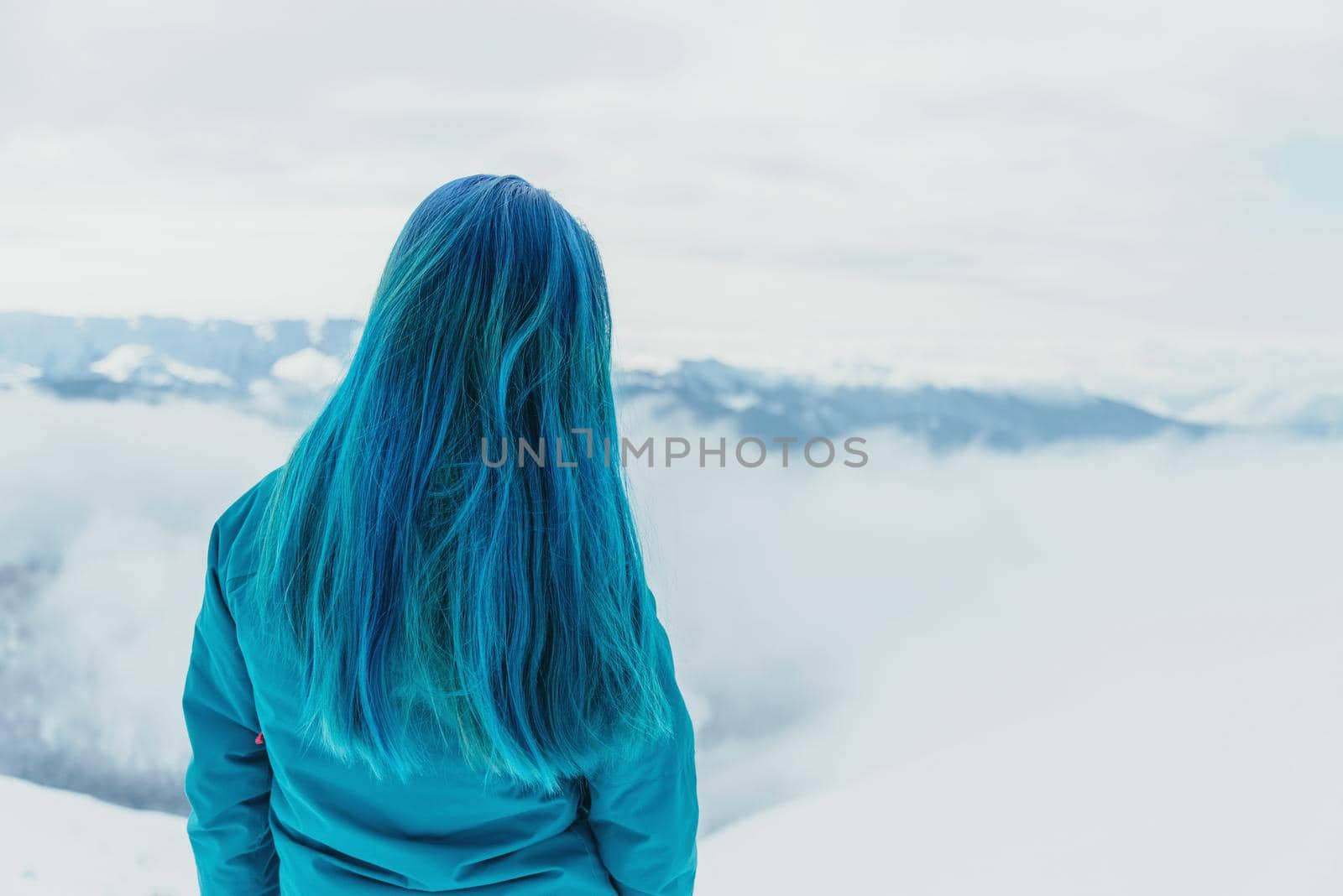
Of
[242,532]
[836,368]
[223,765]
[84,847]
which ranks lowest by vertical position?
[84,847]

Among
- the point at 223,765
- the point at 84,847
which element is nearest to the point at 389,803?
the point at 223,765

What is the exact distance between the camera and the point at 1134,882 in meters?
1.80

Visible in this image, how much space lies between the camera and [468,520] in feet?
1.92

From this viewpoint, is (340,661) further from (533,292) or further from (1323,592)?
(1323,592)

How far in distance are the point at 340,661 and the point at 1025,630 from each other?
2.38m

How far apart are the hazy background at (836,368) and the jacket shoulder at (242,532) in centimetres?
100

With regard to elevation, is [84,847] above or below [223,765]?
below

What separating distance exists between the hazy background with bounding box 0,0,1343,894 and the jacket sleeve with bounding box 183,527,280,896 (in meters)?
1.00

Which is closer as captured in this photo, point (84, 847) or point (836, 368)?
point (84, 847)

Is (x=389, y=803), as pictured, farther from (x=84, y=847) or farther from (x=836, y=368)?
(x=836, y=368)

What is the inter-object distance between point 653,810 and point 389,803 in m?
0.20

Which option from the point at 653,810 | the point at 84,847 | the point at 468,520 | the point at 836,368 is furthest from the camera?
the point at 836,368

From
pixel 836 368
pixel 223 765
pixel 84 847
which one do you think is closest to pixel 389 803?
pixel 223 765

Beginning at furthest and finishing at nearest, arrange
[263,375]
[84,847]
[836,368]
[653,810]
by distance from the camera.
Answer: [836,368]
[263,375]
[84,847]
[653,810]
